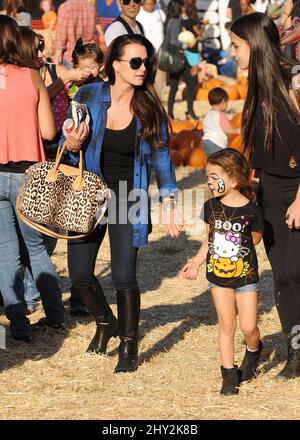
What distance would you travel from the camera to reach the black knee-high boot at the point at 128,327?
644 centimetres

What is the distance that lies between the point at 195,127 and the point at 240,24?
975cm

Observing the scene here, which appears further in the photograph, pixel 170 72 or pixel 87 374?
pixel 170 72

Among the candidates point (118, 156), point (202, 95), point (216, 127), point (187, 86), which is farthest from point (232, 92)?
point (118, 156)

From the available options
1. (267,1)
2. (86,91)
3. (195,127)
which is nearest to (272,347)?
(86,91)

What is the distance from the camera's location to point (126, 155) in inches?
250

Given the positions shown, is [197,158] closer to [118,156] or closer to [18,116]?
[18,116]

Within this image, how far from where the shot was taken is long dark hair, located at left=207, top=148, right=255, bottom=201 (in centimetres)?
599

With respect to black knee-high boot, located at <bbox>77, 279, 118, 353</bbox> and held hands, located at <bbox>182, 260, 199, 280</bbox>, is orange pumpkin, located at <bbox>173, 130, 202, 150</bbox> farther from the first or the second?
held hands, located at <bbox>182, 260, 199, 280</bbox>

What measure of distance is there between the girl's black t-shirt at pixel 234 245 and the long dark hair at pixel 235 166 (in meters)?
0.11

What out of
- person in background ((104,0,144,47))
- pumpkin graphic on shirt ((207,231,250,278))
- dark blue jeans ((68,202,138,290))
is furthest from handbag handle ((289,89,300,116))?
Result: person in background ((104,0,144,47))

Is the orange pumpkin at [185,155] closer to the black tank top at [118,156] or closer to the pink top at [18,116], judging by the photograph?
the pink top at [18,116]

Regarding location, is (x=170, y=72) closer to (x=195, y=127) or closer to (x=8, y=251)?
(x=195, y=127)

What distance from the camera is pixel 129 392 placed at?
20.3ft

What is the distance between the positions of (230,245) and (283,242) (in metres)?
0.38
